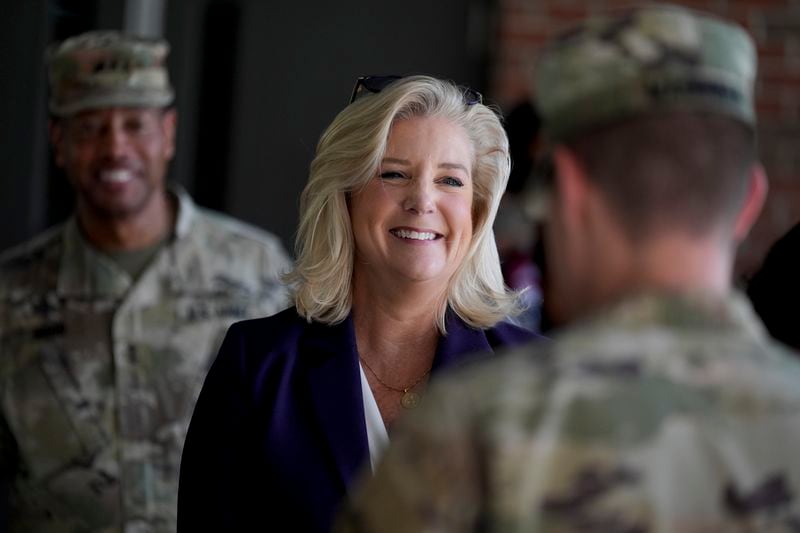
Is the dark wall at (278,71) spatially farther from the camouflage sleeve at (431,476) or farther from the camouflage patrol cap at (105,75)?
the camouflage sleeve at (431,476)

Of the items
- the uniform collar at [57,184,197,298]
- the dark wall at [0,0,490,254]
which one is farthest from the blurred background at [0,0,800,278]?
the uniform collar at [57,184,197,298]

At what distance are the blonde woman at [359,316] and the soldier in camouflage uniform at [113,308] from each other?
0.79 m

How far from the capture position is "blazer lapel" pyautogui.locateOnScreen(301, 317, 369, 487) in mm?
2199

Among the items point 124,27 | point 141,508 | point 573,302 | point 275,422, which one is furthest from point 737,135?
point 124,27

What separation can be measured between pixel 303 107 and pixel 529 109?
4.29ft

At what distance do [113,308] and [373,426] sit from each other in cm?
124

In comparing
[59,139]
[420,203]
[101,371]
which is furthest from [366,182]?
[59,139]

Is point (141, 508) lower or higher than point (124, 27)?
lower

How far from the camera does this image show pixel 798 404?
1265 mm

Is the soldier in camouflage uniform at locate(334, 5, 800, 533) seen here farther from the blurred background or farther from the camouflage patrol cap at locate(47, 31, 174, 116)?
the blurred background

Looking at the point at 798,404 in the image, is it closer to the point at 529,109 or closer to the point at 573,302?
the point at 573,302

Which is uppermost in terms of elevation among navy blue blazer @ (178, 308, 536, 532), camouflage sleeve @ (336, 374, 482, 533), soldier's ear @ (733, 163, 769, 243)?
soldier's ear @ (733, 163, 769, 243)

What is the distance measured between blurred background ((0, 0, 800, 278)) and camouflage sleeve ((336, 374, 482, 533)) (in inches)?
133

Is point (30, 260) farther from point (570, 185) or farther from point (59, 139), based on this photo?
point (570, 185)
